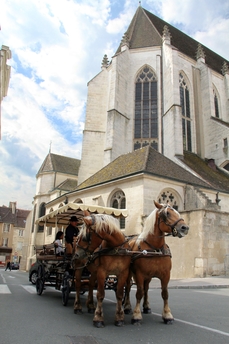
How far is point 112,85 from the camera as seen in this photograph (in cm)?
2550

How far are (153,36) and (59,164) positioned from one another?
697 inches

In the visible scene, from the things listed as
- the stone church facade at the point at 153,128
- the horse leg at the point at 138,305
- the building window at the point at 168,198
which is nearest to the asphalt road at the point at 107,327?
the horse leg at the point at 138,305

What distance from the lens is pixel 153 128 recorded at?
2533 cm

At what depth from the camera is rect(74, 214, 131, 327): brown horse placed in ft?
13.3

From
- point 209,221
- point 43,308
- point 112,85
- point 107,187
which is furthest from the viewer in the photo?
point 112,85

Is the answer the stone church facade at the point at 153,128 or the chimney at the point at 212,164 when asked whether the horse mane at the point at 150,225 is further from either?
the chimney at the point at 212,164

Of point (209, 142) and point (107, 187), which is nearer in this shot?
point (107, 187)

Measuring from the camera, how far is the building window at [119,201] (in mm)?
15453

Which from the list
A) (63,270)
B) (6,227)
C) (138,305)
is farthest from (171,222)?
(6,227)

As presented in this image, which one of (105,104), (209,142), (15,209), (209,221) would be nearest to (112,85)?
(105,104)

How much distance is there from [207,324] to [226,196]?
14.3m

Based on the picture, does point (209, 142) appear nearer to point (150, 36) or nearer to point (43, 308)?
point (150, 36)

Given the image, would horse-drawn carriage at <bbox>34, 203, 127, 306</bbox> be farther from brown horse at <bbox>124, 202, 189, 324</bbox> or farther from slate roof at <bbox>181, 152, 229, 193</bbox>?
slate roof at <bbox>181, 152, 229, 193</bbox>

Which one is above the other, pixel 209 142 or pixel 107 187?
pixel 209 142
